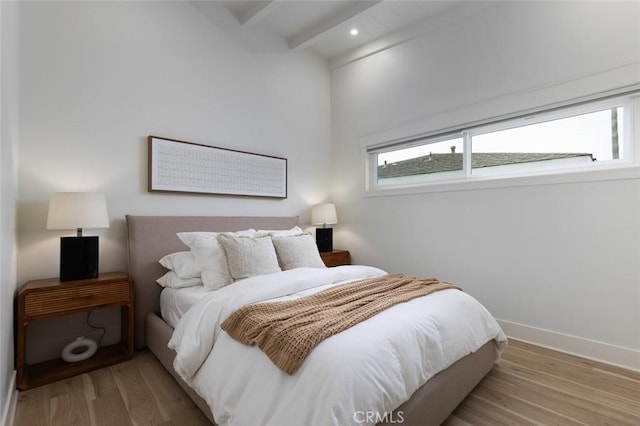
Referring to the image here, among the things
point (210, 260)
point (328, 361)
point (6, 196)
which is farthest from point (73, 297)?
point (328, 361)

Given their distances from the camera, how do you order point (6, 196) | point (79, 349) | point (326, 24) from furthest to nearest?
1. point (326, 24)
2. point (79, 349)
3. point (6, 196)

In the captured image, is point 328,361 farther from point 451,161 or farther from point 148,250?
point 451,161

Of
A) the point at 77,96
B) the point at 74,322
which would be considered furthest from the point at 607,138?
the point at 74,322

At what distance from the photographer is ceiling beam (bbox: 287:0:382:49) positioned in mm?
3119

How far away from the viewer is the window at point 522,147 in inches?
94.5

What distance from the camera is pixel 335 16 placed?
3367mm

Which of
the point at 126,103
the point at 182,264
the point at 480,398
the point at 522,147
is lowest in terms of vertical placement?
the point at 480,398

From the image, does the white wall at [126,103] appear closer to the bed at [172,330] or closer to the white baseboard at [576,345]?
the bed at [172,330]

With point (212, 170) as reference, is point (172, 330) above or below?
below

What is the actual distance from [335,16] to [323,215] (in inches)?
89.4

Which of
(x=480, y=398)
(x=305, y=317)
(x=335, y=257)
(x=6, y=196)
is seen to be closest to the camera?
(x=305, y=317)

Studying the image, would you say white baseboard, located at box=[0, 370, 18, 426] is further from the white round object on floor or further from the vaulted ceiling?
the vaulted ceiling

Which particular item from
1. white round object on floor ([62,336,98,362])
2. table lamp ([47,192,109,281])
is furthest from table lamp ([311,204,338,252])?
white round object on floor ([62,336,98,362])

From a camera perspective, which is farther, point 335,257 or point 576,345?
point 335,257
